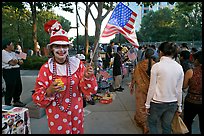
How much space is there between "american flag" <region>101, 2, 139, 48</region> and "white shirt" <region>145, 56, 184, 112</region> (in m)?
0.86

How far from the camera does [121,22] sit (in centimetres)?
347

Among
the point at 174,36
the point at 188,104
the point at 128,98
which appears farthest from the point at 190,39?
the point at 188,104

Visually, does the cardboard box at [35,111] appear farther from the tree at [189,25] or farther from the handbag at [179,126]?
the tree at [189,25]

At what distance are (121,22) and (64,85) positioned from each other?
5.69 ft

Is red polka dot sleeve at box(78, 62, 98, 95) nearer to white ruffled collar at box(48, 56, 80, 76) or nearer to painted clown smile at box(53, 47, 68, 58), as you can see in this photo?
white ruffled collar at box(48, 56, 80, 76)

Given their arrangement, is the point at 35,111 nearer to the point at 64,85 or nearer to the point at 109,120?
the point at 109,120

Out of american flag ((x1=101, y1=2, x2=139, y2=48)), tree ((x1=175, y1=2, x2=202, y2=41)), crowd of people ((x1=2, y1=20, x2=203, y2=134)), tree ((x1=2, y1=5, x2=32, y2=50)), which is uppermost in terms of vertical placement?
tree ((x1=175, y1=2, x2=202, y2=41))

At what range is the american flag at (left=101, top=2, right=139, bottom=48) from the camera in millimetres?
3159

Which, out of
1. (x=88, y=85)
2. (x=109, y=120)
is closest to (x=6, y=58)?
(x=109, y=120)

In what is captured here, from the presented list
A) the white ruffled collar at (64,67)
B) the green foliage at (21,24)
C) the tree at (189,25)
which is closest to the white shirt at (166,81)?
the white ruffled collar at (64,67)

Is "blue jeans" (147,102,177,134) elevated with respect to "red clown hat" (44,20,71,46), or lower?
lower

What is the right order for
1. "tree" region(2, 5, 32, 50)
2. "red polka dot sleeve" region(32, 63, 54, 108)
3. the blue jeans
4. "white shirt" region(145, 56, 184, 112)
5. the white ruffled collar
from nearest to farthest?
"red polka dot sleeve" region(32, 63, 54, 108)
the white ruffled collar
"white shirt" region(145, 56, 184, 112)
the blue jeans
"tree" region(2, 5, 32, 50)

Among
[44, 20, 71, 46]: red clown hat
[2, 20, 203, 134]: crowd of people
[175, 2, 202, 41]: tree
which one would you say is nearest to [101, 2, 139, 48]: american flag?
[2, 20, 203, 134]: crowd of people

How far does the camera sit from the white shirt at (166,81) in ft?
8.75
